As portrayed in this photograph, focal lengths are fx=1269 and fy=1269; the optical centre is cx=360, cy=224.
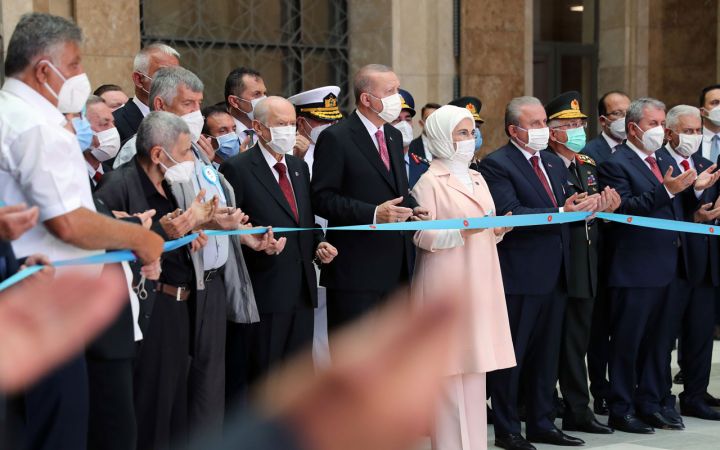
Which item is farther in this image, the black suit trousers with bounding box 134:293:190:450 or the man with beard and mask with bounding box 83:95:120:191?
the man with beard and mask with bounding box 83:95:120:191

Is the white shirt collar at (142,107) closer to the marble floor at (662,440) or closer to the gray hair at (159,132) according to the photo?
the gray hair at (159,132)

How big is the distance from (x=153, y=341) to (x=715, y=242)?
14.5 ft

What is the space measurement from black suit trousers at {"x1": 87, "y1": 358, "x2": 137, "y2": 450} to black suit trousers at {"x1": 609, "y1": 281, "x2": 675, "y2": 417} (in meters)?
3.97

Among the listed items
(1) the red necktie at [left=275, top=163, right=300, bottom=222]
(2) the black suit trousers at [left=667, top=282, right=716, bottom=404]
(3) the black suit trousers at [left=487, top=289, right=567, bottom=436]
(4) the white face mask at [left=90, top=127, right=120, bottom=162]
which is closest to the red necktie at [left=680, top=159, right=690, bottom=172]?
(2) the black suit trousers at [left=667, top=282, right=716, bottom=404]

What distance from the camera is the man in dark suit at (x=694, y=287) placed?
854 cm

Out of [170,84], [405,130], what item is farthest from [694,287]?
[170,84]

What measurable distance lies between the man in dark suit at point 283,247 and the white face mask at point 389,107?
537mm

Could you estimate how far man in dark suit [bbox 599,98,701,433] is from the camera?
8.12 metres

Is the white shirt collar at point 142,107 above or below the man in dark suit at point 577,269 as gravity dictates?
above

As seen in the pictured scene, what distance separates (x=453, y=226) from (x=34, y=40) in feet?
9.10

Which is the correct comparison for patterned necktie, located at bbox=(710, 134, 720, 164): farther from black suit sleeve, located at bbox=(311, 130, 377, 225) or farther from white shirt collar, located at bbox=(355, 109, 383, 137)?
black suit sleeve, located at bbox=(311, 130, 377, 225)

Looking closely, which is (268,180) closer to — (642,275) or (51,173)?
Answer: (51,173)

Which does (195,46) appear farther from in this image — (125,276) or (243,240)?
(125,276)

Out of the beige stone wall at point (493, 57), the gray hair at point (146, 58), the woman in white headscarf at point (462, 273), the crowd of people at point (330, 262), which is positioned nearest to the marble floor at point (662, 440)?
the crowd of people at point (330, 262)
